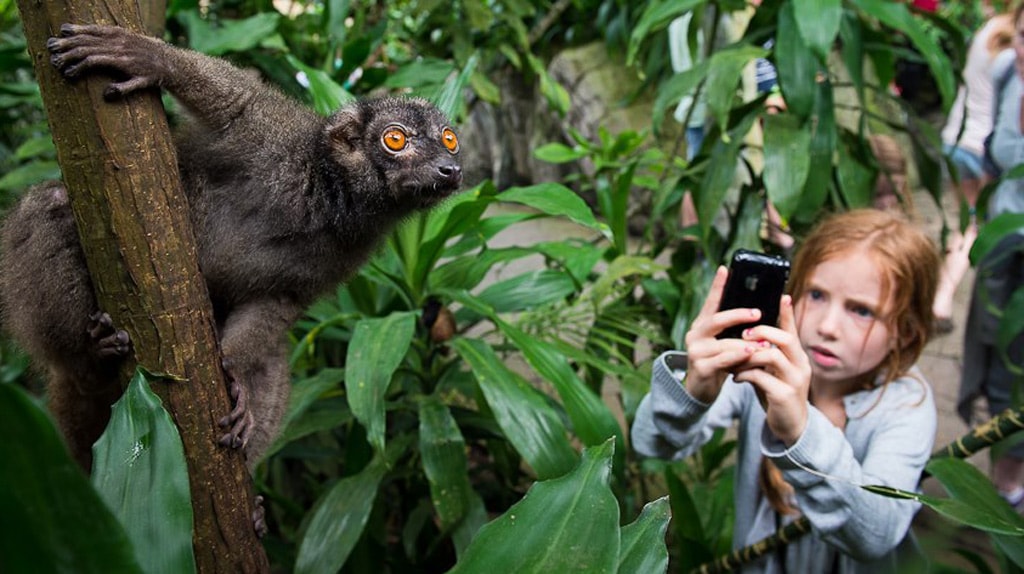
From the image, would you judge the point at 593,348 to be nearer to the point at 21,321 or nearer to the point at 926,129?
the point at 926,129

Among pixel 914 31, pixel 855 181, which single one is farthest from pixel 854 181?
pixel 914 31

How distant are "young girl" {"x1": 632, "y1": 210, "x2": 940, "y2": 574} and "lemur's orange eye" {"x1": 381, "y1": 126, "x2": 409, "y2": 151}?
730 millimetres

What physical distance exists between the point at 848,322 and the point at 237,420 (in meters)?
1.32

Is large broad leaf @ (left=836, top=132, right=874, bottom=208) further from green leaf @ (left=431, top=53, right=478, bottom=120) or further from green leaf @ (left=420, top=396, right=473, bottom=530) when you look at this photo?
green leaf @ (left=420, top=396, right=473, bottom=530)

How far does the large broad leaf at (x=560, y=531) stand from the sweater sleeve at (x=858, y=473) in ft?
2.04

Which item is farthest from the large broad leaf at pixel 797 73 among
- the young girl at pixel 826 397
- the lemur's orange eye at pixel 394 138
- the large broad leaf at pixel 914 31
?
the lemur's orange eye at pixel 394 138

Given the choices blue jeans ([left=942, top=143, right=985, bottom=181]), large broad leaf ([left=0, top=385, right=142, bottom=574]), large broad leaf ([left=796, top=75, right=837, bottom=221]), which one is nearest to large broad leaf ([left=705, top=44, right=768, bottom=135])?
Answer: large broad leaf ([left=796, top=75, right=837, bottom=221])

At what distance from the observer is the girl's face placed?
1871 millimetres

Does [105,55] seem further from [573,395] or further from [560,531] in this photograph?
[573,395]

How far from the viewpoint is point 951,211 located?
26.9 ft

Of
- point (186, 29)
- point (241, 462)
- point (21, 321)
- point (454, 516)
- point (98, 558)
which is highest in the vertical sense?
point (186, 29)

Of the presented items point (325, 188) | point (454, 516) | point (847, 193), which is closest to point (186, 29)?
point (325, 188)

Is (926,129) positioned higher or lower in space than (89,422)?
higher

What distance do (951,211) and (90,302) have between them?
841 centimetres
